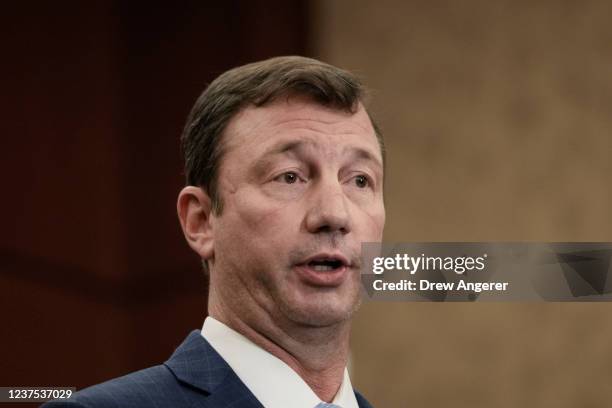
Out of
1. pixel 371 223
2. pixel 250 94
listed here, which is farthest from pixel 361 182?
pixel 250 94

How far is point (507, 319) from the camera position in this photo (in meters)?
2.30

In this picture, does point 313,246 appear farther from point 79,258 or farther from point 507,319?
point 507,319

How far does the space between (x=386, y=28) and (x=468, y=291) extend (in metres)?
0.84

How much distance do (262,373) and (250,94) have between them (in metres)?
0.33

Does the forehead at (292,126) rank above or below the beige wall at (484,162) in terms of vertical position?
below

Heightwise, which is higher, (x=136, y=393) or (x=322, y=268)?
(x=322, y=268)

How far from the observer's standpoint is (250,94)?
1.35 m

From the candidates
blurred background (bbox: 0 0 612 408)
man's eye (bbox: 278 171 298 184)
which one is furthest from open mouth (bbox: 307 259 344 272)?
blurred background (bbox: 0 0 612 408)

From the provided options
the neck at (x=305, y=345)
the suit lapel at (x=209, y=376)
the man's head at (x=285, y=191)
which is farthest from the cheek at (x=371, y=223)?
the suit lapel at (x=209, y=376)

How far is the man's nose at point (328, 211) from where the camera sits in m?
1.26

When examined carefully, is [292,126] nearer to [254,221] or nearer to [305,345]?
[254,221]

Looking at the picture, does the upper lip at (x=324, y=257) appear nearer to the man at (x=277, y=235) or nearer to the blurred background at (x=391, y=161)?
the man at (x=277, y=235)

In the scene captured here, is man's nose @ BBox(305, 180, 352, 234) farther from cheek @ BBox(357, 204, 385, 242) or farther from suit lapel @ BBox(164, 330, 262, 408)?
suit lapel @ BBox(164, 330, 262, 408)

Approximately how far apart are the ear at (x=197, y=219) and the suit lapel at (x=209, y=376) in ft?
0.39
